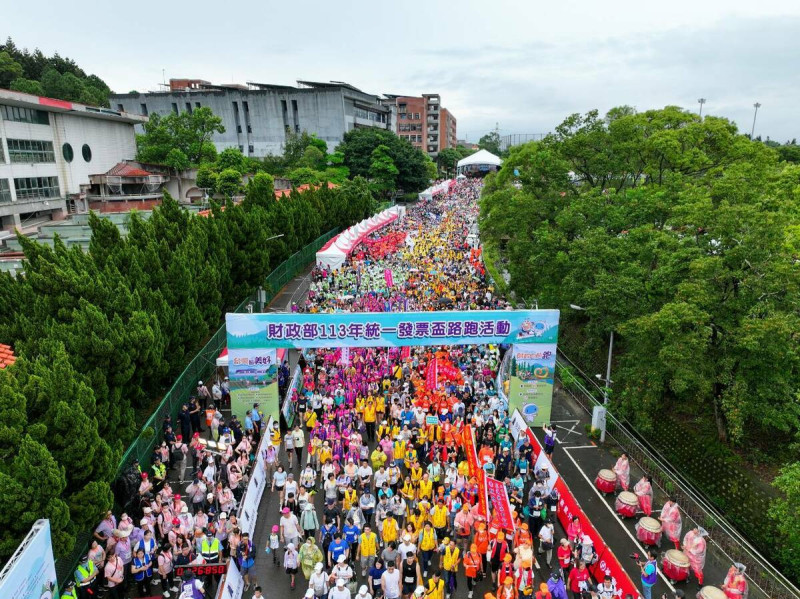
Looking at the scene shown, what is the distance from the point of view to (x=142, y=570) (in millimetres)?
10062

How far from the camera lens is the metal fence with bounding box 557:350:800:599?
1114 centimetres

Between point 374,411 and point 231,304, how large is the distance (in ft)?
36.6

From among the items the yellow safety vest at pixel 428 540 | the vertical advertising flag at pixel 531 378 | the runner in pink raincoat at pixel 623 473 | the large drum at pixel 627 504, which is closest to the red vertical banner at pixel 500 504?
the yellow safety vest at pixel 428 540

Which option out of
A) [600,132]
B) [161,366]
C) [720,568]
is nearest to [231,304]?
[161,366]

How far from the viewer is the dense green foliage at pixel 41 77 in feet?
181

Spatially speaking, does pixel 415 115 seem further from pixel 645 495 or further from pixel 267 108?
pixel 645 495

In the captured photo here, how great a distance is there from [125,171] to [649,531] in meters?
48.0

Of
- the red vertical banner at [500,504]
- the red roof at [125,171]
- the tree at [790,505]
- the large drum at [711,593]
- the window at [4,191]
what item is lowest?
the large drum at [711,593]

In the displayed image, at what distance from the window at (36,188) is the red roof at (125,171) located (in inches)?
208

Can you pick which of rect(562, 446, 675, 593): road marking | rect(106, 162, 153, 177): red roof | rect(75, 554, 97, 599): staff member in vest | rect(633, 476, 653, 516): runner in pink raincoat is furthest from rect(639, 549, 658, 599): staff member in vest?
rect(106, 162, 153, 177): red roof

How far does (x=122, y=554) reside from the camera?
33.3 feet

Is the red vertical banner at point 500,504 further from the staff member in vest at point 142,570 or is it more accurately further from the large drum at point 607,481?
the staff member in vest at point 142,570

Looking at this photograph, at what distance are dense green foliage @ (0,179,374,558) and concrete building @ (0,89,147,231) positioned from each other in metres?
19.7

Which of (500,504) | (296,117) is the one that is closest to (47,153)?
(500,504)
